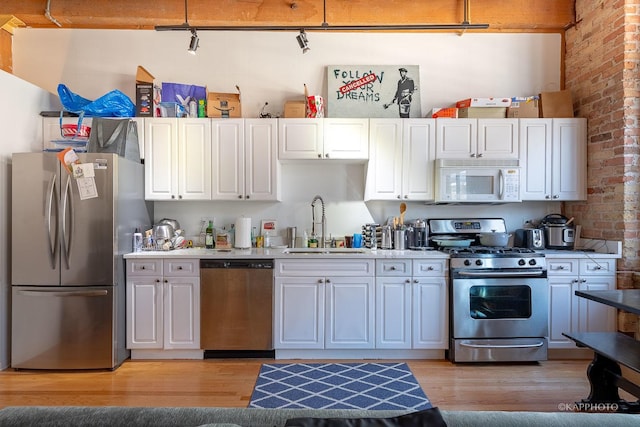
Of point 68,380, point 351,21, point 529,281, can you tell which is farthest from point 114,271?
point 529,281

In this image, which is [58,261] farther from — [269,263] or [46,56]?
[46,56]

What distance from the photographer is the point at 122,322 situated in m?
3.51

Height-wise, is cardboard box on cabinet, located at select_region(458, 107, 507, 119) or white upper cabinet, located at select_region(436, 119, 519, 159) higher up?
cardboard box on cabinet, located at select_region(458, 107, 507, 119)

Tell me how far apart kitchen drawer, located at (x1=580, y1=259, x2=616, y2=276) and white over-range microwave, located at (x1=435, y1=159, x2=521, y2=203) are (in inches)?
31.7

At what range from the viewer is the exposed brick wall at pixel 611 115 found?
11.6 feet

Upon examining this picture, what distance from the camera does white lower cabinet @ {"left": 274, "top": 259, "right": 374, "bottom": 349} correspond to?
11.8 feet

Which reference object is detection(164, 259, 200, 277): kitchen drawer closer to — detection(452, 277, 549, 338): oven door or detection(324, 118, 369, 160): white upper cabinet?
detection(324, 118, 369, 160): white upper cabinet

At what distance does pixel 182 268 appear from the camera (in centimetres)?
358

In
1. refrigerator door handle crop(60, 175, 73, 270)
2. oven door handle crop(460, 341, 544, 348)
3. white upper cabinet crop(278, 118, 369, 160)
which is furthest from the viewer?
white upper cabinet crop(278, 118, 369, 160)

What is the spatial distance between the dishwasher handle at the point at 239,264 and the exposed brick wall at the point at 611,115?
3116 millimetres

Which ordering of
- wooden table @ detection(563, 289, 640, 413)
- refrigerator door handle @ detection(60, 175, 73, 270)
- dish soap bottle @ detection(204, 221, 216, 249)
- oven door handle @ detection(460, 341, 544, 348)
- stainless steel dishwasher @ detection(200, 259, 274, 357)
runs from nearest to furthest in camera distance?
wooden table @ detection(563, 289, 640, 413) < refrigerator door handle @ detection(60, 175, 73, 270) < oven door handle @ detection(460, 341, 544, 348) < stainless steel dishwasher @ detection(200, 259, 274, 357) < dish soap bottle @ detection(204, 221, 216, 249)

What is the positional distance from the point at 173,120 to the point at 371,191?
202cm

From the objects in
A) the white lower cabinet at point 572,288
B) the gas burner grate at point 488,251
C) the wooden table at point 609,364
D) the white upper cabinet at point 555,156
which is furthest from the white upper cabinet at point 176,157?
the white lower cabinet at point 572,288

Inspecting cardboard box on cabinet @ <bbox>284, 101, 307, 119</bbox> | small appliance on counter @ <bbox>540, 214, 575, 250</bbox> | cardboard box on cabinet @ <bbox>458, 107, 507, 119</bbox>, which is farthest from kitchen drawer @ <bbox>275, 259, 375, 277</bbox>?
small appliance on counter @ <bbox>540, 214, 575, 250</bbox>
